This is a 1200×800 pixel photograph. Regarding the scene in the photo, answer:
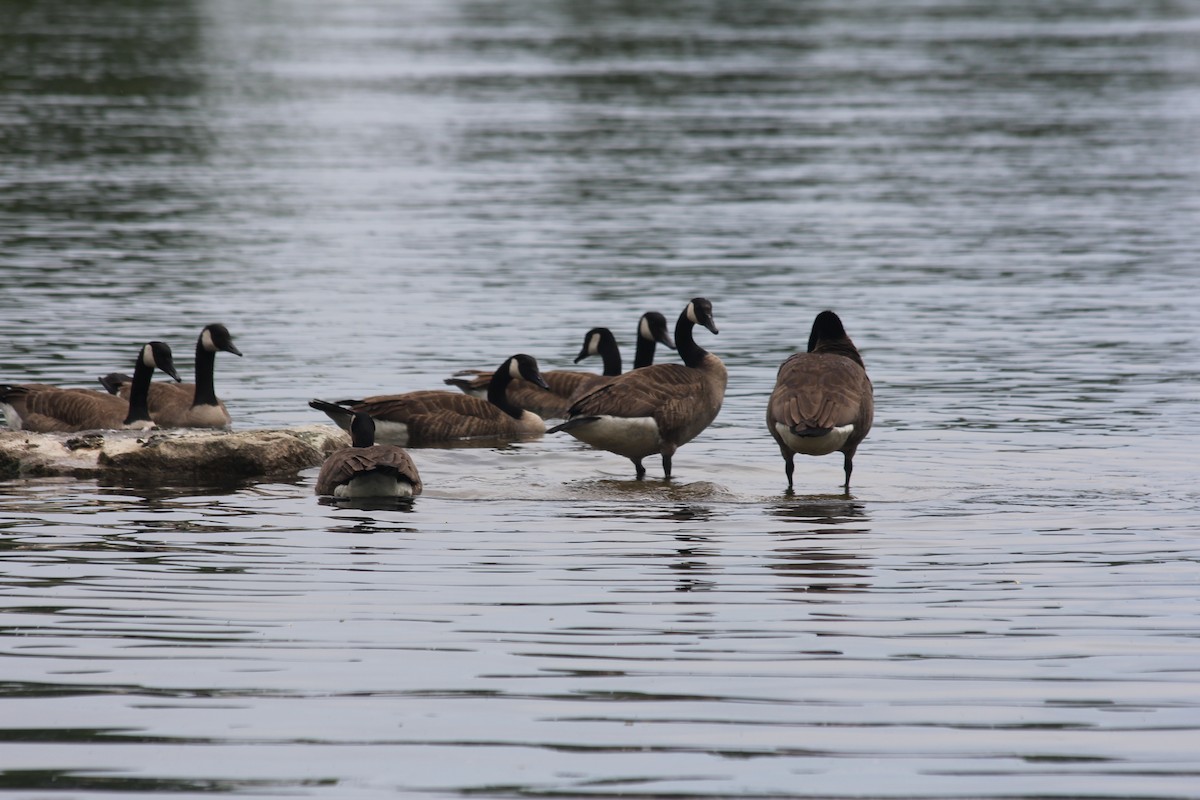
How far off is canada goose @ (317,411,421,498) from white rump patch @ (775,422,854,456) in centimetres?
296

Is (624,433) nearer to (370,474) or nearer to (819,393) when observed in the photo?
(819,393)

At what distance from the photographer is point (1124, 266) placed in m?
29.2

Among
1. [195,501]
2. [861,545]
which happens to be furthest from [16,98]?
[861,545]

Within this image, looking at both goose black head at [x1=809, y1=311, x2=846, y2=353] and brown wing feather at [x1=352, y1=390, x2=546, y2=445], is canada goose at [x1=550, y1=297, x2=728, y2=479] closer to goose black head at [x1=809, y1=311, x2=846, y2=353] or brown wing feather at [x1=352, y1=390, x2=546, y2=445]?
goose black head at [x1=809, y1=311, x2=846, y2=353]

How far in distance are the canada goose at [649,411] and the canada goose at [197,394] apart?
161 inches

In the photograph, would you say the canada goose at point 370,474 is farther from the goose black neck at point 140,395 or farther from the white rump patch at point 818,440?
the goose black neck at point 140,395

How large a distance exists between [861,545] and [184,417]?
837 cm

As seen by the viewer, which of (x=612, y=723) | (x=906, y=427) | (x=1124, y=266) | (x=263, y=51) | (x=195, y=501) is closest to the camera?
(x=612, y=723)

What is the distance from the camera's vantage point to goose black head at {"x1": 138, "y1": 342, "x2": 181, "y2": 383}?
1730 cm

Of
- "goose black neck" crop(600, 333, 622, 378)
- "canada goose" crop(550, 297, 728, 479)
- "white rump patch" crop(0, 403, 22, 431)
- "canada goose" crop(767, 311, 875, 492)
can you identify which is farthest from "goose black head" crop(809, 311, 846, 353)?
"white rump patch" crop(0, 403, 22, 431)

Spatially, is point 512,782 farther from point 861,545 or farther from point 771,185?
point 771,185

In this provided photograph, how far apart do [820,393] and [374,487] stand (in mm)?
3613

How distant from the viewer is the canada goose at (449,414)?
17578 millimetres

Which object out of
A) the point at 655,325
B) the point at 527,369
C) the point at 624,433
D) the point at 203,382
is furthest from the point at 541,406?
the point at 624,433
